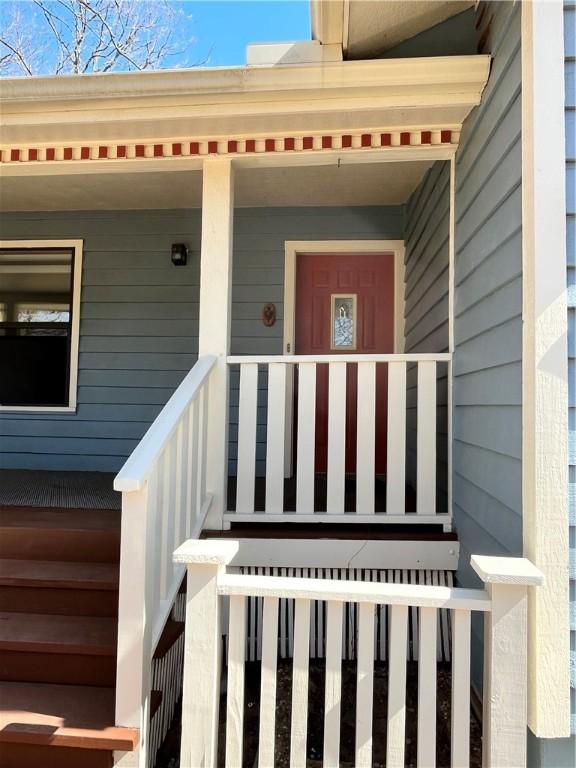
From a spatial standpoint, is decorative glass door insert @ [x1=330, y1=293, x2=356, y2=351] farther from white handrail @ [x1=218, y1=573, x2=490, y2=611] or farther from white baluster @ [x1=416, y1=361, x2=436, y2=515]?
white handrail @ [x1=218, y1=573, x2=490, y2=611]

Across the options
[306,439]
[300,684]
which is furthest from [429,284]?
[300,684]

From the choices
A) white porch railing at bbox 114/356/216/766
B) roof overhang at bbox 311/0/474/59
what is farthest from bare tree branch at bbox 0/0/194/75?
white porch railing at bbox 114/356/216/766

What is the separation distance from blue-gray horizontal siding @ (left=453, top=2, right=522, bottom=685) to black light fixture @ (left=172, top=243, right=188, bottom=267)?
2.11 meters

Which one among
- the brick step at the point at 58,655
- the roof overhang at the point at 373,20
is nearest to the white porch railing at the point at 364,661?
the brick step at the point at 58,655

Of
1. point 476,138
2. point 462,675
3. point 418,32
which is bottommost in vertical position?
point 462,675

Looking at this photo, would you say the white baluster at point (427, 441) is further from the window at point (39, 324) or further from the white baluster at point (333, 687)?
Answer: the window at point (39, 324)

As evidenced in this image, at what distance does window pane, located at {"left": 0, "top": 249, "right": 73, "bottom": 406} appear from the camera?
398cm

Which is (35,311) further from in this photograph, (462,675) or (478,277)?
(462,675)

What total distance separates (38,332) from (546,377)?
148 inches

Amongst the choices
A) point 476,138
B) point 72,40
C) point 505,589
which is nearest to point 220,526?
point 505,589

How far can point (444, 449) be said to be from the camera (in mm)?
2957

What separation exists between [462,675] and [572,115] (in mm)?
1779

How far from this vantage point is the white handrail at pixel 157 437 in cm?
165

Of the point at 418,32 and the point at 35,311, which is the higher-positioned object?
the point at 418,32
